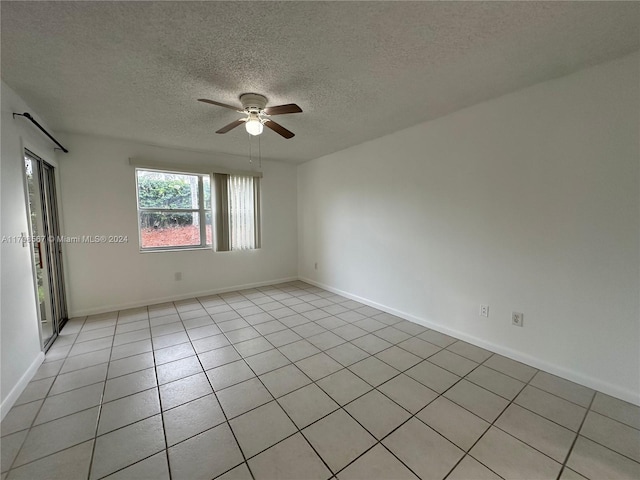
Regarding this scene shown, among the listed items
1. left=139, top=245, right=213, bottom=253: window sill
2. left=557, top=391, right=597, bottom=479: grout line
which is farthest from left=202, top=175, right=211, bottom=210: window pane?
left=557, top=391, right=597, bottom=479: grout line

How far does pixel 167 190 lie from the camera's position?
3943 mm

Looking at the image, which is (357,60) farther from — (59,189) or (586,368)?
(59,189)

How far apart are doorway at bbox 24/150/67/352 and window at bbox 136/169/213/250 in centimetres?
87

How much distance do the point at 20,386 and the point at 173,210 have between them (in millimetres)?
2568

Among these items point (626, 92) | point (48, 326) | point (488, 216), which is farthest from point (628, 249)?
point (48, 326)

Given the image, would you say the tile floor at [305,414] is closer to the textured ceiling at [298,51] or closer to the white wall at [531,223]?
the white wall at [531,223]

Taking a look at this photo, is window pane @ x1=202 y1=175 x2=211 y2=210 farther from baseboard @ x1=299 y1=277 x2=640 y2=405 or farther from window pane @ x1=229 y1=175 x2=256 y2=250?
baseboard @ x1=299 y1=277 x2=640 y2=405

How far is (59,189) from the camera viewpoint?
3158 mm

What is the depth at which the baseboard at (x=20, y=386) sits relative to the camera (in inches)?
66.8

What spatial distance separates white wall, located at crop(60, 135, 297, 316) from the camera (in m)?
3.28

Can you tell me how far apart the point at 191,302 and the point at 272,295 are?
120cm

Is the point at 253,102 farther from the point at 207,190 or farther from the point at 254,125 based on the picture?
the point at 207,190

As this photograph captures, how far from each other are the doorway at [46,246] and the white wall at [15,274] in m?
0.28

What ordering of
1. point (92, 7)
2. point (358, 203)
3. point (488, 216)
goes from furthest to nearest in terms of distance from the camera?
1. point (358, 203)
2. point (488, 216)
3. point (92, 7)
